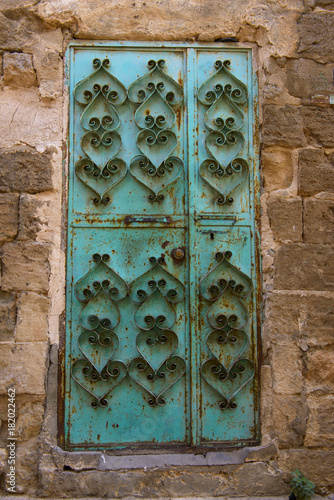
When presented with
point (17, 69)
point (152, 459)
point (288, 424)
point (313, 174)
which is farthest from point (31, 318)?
point (313, 174)

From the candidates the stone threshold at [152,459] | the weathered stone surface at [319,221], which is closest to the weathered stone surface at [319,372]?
the stone threshold at [152,459]

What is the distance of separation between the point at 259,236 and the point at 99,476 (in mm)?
1648

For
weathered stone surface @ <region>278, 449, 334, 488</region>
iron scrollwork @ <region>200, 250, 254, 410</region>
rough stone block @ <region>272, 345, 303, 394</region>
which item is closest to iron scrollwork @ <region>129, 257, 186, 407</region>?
iron scrollwork @ <region>200, 250, 254, 410</region>

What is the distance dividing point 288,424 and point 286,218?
1191 mm

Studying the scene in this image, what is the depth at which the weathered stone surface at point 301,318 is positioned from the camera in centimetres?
241

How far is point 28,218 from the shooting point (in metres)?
2.39

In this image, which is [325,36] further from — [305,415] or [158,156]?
[305,415]

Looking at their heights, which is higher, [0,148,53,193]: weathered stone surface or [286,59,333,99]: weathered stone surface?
[286,59,333,99]: weathered stone surface

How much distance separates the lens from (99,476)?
7.50 ft

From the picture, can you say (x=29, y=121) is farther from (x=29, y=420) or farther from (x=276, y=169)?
(x=29, y=420)

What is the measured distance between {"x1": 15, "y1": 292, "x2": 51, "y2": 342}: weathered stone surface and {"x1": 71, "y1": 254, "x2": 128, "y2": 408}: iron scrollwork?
0.67ft

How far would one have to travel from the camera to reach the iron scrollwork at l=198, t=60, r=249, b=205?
8.35ft

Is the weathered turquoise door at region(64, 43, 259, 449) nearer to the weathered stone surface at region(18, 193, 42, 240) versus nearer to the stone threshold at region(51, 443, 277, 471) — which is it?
the stone threshold at region(51, 443, 277, 471)

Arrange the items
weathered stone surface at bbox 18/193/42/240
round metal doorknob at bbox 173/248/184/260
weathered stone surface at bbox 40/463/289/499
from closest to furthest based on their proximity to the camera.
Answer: weathered stone surface at bbox 40/463/289/499, weathered stone surface at bbox 18/193/42/240, round metal doorknob at bbox 173/248/184/260
